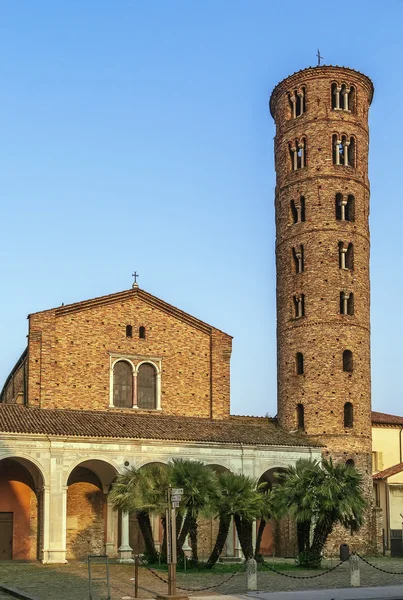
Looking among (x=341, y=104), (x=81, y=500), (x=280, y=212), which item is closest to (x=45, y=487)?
(x=81, y=500)

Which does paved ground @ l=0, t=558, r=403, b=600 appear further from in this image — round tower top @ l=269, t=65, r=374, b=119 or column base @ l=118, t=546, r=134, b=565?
round tower top @ l=269, t=65, r=374, b=119

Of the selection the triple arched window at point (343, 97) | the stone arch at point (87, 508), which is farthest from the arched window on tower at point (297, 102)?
the stone arch at point (87, 508)

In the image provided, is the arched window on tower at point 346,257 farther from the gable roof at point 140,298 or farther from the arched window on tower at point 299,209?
the gable roof at point 140,298

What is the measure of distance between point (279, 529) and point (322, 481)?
431 inches

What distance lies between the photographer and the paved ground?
914 inches

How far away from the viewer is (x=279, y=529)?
41312 mm

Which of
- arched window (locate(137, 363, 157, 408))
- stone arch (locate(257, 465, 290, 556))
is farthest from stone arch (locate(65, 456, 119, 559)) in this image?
stone arch (locate(257, 465, 290, 556))

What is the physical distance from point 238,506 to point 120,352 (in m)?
13.1

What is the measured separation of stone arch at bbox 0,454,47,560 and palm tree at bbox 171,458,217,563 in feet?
28.9

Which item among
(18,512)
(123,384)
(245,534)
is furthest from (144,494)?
(123,384)

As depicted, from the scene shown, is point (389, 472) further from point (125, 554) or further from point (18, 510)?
point (18, 510)

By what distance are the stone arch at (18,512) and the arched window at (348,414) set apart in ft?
45.5

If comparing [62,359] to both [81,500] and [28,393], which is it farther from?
[81,500]

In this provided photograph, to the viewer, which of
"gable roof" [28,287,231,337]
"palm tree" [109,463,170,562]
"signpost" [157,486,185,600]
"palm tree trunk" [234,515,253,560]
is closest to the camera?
"signpost" [157,486,185,600]
